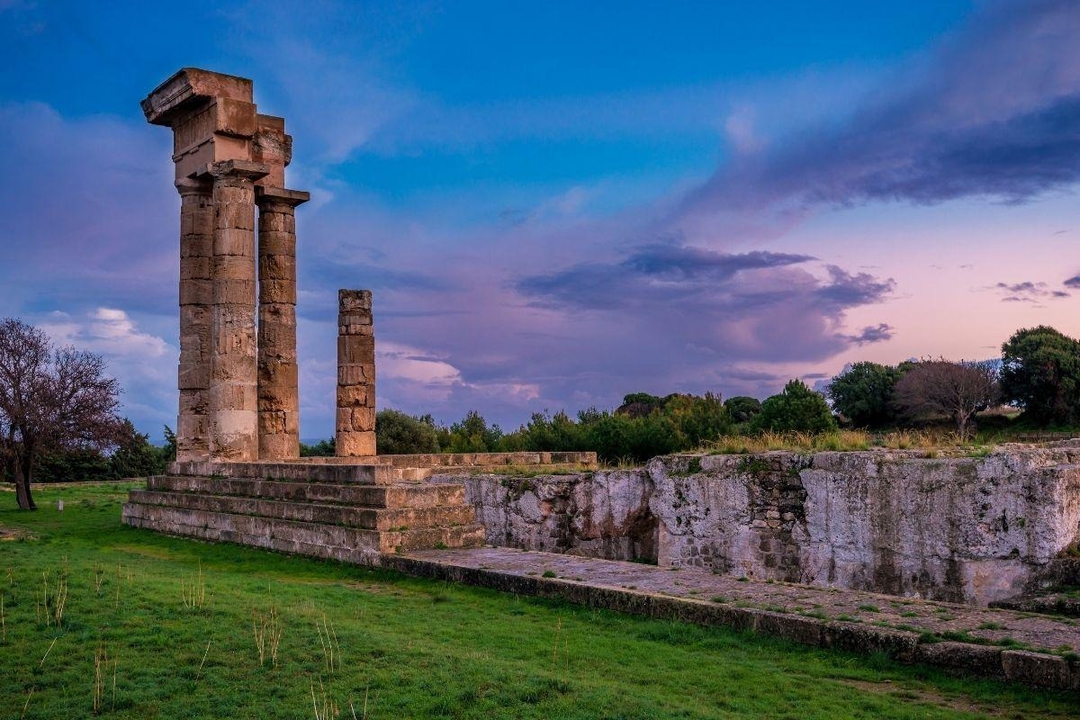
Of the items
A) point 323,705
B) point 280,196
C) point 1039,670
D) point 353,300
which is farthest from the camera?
point 353,300

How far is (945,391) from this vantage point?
135 ft

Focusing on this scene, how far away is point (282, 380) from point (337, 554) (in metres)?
9.91

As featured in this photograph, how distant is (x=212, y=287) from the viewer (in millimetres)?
20406

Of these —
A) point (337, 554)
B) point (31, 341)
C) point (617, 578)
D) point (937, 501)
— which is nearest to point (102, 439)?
point (31, 341)

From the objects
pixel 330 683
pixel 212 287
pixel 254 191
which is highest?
pixel 254 191

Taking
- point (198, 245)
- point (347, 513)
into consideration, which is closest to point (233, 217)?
point (198, 245)

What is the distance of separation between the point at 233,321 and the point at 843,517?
13.2 m

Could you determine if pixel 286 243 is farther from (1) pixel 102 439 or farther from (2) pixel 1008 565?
(2) pixel 1008 565

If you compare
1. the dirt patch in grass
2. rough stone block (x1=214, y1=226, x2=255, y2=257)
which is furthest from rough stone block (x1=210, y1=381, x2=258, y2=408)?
the dirt patch in grass

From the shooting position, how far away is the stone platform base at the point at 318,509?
12.6 m

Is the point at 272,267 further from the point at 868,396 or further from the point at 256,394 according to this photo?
the point at 868,396

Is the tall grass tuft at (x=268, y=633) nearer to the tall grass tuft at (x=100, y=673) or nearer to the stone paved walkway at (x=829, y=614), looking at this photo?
the tall grass tuft at (x=100, y=673)

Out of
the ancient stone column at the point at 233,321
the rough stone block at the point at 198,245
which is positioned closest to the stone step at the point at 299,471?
the ancient stone column at the point at 233,321

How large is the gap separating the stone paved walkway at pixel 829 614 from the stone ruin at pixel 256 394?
119 inches
